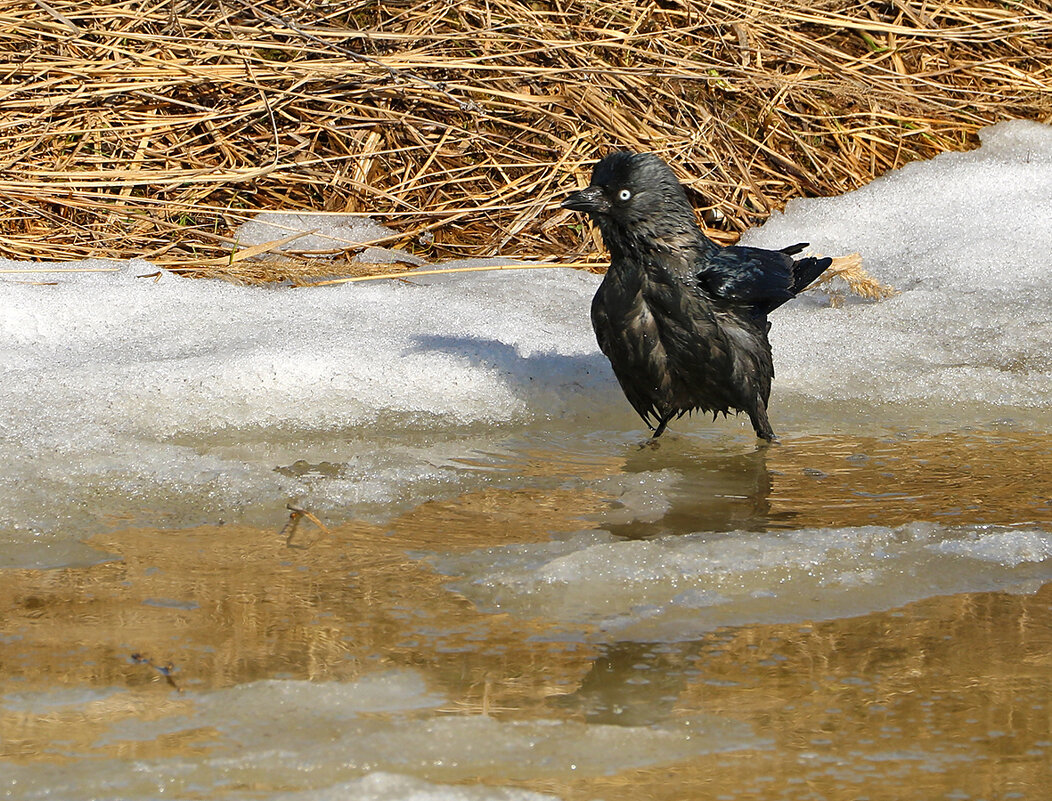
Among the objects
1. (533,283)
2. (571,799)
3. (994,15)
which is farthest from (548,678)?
(994,15)

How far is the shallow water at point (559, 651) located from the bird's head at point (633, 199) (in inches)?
33.9

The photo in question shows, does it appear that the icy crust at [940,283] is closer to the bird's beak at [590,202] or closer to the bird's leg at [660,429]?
the bird's leg at [660,429]

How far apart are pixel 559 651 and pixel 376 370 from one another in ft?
5.98

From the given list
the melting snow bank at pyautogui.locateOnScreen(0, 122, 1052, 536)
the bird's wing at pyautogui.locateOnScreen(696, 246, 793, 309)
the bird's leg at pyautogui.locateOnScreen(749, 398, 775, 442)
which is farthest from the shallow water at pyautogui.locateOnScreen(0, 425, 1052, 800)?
the bird's wing at pyautogui.locateOnScreen(696, 246, 793, 309)

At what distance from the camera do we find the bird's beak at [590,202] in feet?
11.7

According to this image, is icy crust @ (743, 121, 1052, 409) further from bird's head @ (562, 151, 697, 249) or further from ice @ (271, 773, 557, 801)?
ice @ (271, 773, 557, 801)

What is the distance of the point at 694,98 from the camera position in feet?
19.4

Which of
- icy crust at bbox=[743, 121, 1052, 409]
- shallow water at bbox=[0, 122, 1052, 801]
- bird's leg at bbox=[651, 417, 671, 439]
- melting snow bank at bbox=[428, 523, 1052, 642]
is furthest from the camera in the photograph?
icy crust at bbox=[743, 121, 1052, 409]

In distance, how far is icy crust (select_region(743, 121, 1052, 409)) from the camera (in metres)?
3.97

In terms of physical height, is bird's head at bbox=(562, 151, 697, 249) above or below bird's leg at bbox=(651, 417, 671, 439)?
above

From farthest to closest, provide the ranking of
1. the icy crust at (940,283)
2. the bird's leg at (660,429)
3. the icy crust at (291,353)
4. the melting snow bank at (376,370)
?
1. the icy crust at (940,283)
2. the bird's leg at (660,429)
3. the icy crust at (291,353)
4. the melting snow bank at (376,370)

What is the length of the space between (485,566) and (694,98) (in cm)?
388

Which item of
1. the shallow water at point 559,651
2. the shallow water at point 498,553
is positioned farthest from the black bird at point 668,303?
the shallow water at point 559,651

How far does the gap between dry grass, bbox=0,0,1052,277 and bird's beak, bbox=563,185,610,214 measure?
1.61 m
